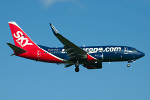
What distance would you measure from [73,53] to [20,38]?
14.5 m

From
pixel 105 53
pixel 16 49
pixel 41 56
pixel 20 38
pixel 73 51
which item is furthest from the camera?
pixel 20 38

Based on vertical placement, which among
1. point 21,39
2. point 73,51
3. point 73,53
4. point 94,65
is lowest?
point 94,65

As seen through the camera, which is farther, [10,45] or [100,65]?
[100,65]

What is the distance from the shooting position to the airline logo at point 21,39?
7775 centimetres

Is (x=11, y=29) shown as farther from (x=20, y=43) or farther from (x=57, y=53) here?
(x=57, y=53)

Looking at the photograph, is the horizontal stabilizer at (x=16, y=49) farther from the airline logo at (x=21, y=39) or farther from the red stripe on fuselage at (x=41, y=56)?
the airline logo at (x=21, y=39)

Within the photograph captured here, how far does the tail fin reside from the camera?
7720cm

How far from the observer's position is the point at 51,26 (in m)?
66.3

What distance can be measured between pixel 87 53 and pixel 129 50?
32.2 ft

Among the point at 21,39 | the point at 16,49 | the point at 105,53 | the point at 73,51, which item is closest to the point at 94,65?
Result: the point at 105,53

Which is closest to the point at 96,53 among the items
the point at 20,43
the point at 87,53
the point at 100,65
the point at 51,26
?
the point at 87,53

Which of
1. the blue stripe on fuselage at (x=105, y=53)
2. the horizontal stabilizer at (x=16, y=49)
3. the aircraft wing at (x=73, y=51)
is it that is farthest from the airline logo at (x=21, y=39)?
the aircraft wing at (x=73, y=51)

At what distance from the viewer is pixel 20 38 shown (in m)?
78.7

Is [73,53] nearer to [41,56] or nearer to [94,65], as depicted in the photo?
[41,56]
